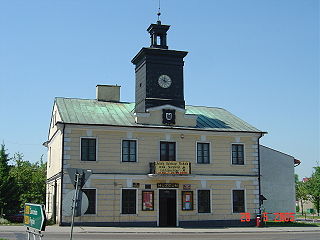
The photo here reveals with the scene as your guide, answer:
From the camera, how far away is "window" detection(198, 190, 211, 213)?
106 ft

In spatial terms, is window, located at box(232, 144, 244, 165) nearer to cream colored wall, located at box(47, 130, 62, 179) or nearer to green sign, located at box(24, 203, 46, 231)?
cream colored wall, located at box(47, 130, 62, 179)

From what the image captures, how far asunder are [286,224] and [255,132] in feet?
23.5

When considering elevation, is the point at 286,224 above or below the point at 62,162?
below

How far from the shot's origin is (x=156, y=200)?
31.4 m

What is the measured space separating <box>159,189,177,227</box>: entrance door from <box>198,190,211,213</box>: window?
1.74m

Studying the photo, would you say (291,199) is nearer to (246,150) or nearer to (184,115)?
(246,150)

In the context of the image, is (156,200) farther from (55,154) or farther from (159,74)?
(159,74)

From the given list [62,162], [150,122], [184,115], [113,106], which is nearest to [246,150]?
[184,115]

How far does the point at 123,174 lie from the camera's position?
30891 mm

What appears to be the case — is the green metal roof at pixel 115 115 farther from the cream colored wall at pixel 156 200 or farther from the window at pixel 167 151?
the cream colored wall at pixel 156 200

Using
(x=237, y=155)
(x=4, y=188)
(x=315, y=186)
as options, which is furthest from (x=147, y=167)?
(x=315, y=186)

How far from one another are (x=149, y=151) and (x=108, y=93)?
7.25m

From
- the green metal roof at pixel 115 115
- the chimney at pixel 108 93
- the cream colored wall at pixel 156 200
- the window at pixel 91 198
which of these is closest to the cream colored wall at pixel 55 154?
the green metal roof at pixel 115 115

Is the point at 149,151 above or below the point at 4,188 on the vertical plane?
above
